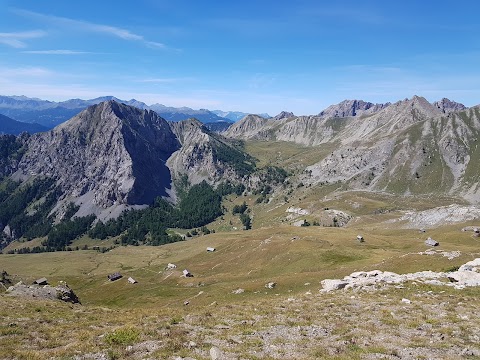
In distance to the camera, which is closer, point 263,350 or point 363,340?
point 263,350

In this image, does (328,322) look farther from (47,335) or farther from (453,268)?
(453,268)

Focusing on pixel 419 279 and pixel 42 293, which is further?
pixel 42 293

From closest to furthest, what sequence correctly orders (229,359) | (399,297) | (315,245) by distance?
(229,359) → (399,297) → (315,245)

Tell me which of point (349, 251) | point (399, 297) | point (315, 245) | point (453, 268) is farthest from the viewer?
point (315, 245)

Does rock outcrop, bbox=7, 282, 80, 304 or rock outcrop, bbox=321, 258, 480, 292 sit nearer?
rock outcrop, bbox=321, 258, 480, 292

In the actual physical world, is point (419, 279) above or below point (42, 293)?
above

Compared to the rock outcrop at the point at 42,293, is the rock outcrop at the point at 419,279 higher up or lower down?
higher up

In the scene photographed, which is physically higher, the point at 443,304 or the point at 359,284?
the point at 443,304

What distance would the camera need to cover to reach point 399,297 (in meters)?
46.0

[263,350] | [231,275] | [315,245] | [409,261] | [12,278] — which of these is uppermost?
[263,350]

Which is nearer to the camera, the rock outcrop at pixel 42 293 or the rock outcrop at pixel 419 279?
the rock outcrop at pixel 419 279

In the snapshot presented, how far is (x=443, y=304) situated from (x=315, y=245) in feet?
279

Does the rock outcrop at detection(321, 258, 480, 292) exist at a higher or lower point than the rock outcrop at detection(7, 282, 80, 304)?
higher

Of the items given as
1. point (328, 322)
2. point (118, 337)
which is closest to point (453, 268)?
point (328, 322)
